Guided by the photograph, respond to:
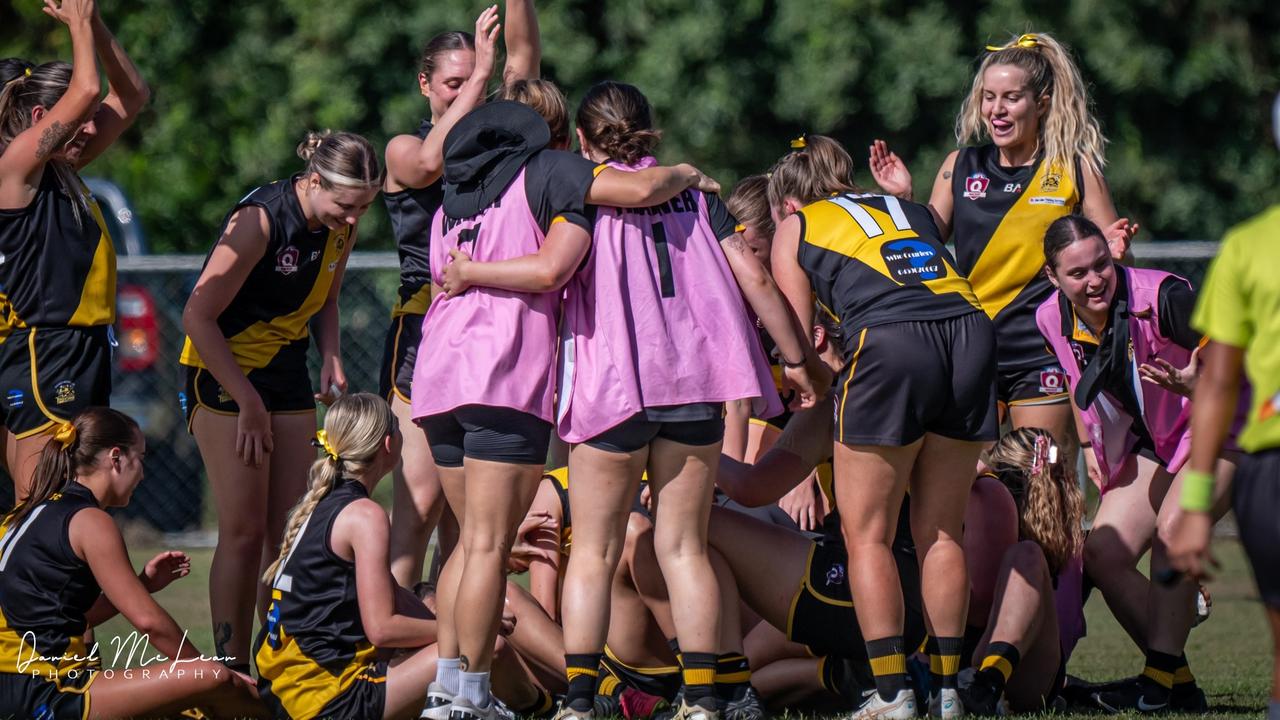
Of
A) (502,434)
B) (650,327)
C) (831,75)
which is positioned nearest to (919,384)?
(650,327)

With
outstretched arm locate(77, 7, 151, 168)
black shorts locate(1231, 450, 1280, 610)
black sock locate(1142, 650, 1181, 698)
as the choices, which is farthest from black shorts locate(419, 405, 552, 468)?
black sock locate(1142, 650, 1181, 698)

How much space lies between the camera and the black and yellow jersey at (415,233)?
227 inches

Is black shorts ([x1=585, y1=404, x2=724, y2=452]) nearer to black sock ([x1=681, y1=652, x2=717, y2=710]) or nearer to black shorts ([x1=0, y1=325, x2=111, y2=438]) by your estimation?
black sock ([x1=681, y1=652, x2=717, y2=710])

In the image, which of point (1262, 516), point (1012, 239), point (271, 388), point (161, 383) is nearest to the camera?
point (1262, 516)

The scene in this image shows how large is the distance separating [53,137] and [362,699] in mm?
2201

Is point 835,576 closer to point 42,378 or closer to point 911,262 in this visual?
point 911,262

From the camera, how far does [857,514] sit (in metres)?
4.70

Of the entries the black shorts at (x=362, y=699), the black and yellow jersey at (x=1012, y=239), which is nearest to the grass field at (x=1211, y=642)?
the black and yellow jersey at (x=1012, y=239)

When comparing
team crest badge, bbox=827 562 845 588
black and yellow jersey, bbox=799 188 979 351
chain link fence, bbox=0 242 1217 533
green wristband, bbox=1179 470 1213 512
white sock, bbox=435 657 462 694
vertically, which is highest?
green wristband, bbox=1179 470 1213 512

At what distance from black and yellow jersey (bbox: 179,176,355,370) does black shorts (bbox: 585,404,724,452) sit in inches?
66.9

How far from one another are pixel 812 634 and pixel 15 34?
38.9 ft

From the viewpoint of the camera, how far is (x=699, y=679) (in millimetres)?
4473

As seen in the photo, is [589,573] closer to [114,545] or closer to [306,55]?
[114,545]

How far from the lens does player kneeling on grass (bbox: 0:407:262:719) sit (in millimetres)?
4605
